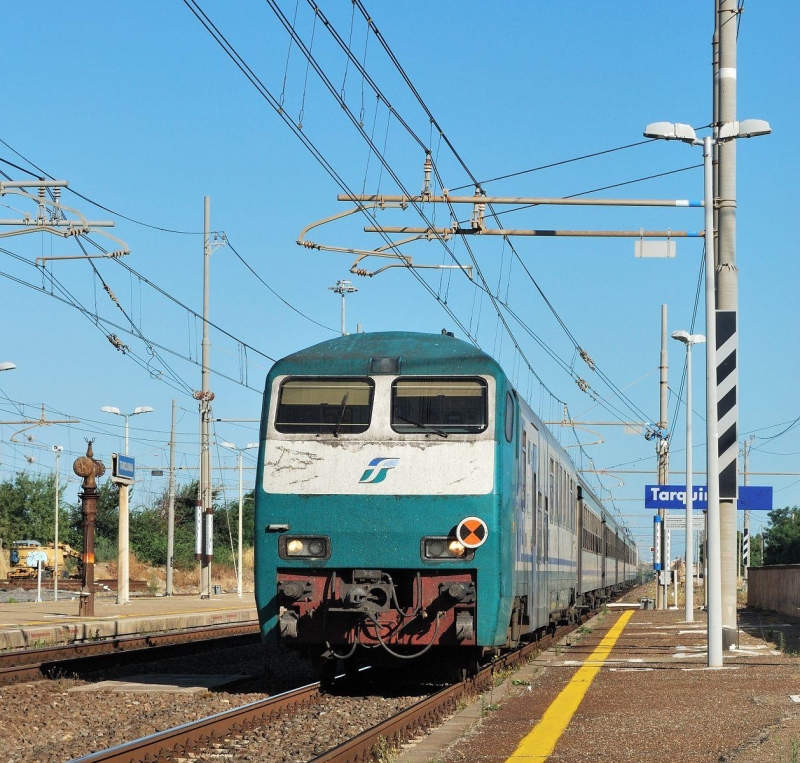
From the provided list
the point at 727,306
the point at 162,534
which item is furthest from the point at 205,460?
the point at 162,534

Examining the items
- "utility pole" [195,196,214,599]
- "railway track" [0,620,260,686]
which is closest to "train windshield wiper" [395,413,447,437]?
"railway track" [0,620,260,686]

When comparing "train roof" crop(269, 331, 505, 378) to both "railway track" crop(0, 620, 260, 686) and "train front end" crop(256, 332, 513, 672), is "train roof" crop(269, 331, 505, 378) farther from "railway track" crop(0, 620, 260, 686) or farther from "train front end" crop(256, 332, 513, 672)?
"railway track" crop(0, 620, 260, 686)

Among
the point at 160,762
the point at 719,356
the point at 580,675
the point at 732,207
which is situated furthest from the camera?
the point at 732,207

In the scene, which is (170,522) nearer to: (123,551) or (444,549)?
(123,551)

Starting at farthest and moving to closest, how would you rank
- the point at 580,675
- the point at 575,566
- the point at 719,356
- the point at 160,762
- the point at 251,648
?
the point at 575,566 → the point at 251,648 → the point at 719,356 → the point at 580,675 → the point at 160,762

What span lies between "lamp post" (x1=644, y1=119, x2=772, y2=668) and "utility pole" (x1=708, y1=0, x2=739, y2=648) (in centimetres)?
72

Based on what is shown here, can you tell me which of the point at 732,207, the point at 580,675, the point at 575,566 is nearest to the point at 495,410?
the point at 580,675

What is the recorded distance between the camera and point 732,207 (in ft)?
62.1

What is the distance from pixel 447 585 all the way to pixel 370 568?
2.48ft

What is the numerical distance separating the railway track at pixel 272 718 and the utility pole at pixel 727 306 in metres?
5.81

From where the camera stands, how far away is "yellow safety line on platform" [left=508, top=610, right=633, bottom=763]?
30.7ft

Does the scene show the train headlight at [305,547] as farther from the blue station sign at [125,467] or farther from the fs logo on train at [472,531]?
the blue station sign at [125,467]

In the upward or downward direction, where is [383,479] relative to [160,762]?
upward

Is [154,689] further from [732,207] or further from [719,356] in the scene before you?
[732,207]
